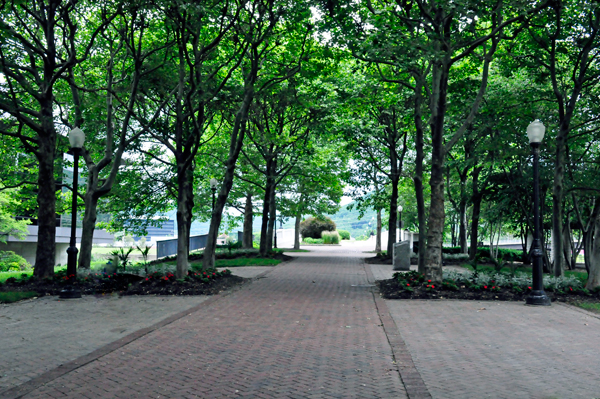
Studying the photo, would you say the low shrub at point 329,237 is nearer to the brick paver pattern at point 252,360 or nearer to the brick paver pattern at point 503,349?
the brick paver pattern at point 503,349

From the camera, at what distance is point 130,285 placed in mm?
13492

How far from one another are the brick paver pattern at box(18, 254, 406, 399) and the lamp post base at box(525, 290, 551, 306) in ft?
Answer: 12.1

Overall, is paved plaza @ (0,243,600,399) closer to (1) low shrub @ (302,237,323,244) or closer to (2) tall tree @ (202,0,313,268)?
(2) tall tree @ (202,0,313,268)

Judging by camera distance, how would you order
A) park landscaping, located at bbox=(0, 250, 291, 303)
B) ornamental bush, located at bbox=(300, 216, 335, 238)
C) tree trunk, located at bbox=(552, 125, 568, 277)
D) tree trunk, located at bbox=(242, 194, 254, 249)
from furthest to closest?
ornamental bush, located at bbox=(300, 216, 335, 238) < tree trunk, located at bbox=(242, 194, 254, 249) < tree trunk, located at bbox=(552, 125, 568, 277) < park landscaping, located at bbox=(0, 250, 291, 303)

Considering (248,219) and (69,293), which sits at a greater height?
(248,219)

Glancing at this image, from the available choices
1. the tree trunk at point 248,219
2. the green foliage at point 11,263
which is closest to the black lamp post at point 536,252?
the tree trunk at point 248,219

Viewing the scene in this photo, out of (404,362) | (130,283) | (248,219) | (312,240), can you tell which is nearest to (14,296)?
(130,283)

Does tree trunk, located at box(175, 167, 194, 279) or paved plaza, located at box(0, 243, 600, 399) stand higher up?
tree trunk, located at box(175, 167, 194, 279)

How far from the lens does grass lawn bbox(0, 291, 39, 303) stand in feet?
37.5

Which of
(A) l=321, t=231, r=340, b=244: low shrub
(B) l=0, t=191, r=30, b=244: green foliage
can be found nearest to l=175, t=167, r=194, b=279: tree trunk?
(B) l=0, t=191, r=30, b=244: green foliage

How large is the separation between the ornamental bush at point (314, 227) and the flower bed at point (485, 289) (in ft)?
133

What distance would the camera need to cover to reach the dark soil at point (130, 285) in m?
12.9

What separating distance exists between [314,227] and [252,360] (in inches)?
1920

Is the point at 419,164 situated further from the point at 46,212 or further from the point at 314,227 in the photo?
the point at 314,227
